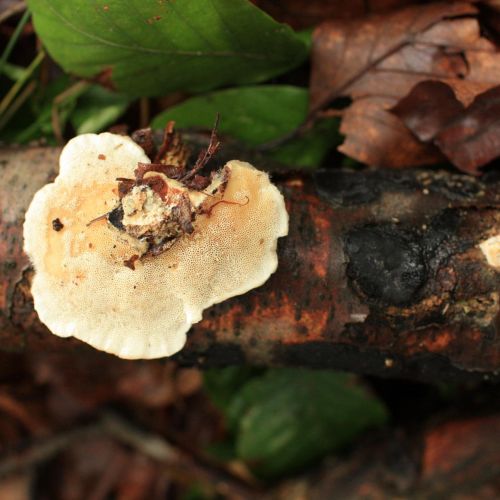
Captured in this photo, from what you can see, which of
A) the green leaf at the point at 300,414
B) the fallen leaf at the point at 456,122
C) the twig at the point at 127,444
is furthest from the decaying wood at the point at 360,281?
the twig at the point at 127,444

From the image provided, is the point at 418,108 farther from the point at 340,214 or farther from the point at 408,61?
the point at 340,214

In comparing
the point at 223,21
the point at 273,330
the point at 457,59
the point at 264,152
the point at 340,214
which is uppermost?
the point at 223,21

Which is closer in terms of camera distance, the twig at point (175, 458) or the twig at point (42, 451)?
the twig at point (175, 458)

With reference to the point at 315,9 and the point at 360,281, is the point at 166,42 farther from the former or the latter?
the point at 360,281

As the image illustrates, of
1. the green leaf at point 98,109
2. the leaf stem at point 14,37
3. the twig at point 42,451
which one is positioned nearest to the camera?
the leaf stem at point 14,37

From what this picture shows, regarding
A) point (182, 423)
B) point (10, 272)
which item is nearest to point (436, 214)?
point (10, 272)

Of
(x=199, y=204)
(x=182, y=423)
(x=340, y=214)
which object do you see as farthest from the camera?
(x=182, y=423)

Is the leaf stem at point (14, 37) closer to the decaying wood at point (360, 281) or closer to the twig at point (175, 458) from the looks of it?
the decaying wood at point (360, 281)
